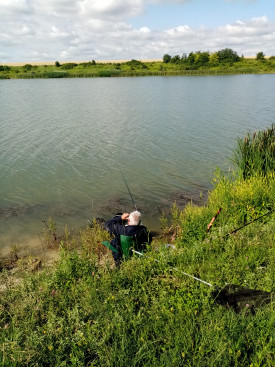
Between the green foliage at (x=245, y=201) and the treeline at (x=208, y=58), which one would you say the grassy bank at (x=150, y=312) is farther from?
the treeline at (x=208, y=58)

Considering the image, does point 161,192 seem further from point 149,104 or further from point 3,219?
point 149,104

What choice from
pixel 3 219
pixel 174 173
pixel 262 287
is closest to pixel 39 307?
pixel 262 287

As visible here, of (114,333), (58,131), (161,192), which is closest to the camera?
(114,333)

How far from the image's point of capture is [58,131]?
19.6 meters

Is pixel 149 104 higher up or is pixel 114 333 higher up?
pixel 149 104

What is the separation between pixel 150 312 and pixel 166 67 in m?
85.2

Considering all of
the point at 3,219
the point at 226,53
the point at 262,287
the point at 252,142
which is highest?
the point at 226,53

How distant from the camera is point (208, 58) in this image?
311ft

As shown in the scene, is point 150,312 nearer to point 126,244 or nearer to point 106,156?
point 126,244

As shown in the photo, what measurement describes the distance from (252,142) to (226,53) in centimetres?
10435

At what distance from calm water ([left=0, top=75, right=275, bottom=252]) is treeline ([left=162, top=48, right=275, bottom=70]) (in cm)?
6997

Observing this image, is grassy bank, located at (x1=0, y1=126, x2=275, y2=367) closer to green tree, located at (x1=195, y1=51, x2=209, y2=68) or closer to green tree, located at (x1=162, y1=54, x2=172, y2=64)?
green tree, located at (x1=195, y1=51, x2=209, y2=68)

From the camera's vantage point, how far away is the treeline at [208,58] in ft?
299

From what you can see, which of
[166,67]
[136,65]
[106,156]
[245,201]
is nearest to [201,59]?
[166,67]
